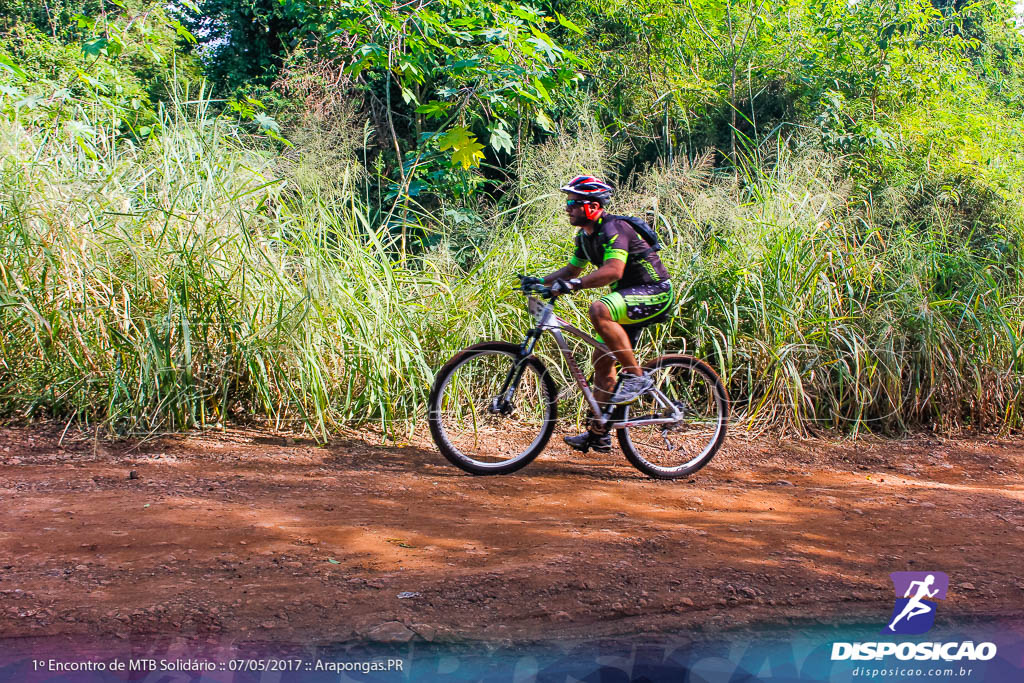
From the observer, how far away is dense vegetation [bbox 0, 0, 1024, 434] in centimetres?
566

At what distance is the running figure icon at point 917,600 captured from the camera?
3174mm

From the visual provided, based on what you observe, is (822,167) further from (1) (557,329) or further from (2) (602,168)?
(1) (557,329)

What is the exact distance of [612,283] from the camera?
16.5ft

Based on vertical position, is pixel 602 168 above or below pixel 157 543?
above

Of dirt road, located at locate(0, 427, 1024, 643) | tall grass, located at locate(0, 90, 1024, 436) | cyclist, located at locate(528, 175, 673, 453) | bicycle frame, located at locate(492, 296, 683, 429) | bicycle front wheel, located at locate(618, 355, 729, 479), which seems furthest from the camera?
tall grass, located at locate(0, 90, 1024, 436)

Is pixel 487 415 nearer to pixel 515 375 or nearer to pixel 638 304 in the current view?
pixel 515 375

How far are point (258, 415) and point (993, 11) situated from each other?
955cm

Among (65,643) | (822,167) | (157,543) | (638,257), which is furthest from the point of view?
(822,167)

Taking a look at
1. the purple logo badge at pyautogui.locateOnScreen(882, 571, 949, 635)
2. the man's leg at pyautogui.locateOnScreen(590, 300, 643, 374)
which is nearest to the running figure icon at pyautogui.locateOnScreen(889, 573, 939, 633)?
the purple logo badge at pyautogui.locateOnScreen(882, 571, 949, 635)

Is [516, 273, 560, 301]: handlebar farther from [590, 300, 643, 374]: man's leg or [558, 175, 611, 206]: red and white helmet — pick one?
[558, 175, 611, 206]: red and white helmet

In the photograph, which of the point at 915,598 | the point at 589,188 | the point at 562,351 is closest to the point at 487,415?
the point at 562,351

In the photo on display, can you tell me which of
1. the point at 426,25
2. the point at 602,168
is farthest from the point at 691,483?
the point at 426,25

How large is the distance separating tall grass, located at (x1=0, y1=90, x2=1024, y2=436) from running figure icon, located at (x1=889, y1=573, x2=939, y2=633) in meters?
3.00

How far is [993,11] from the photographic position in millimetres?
9672
